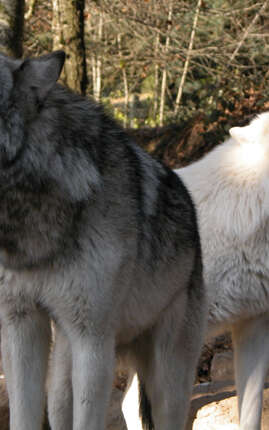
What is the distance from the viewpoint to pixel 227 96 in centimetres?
1212

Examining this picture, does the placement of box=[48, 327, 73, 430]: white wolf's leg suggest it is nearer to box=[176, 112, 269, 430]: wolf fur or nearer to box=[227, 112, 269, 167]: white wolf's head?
box=[176, 112, 269, 430]: wolf fur

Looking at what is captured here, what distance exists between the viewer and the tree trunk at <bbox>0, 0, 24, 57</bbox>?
509 cm

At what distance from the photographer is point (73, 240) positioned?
9.52 feet

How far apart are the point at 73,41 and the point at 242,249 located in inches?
188

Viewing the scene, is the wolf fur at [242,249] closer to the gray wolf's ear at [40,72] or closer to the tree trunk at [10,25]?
the tree trunk at [10,25]

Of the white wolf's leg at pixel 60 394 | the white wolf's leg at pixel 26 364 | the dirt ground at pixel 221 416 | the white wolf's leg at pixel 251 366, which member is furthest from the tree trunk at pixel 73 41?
the white wolf's leg at pixel 26 364

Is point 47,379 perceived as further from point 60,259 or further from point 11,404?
point 60,259

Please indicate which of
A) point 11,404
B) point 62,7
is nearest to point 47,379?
point 11,404

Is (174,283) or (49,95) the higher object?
(49,95)

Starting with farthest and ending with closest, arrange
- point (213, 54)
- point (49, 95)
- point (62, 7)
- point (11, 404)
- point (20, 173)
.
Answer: point (213, 54) → point (62, 7) → point (11, 404) → point (49, 95) → point (20, 173)

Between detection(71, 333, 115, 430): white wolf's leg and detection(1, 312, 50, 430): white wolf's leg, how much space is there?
25 cm

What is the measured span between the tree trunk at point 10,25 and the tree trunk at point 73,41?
106 inches

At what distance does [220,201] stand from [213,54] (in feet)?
25.9

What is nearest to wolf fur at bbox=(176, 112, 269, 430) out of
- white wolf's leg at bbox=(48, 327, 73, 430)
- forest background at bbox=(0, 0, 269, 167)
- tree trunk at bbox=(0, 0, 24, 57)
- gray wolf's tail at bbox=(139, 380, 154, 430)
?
gray wolf's tail at bbox=(139, 380, 154, 430)
